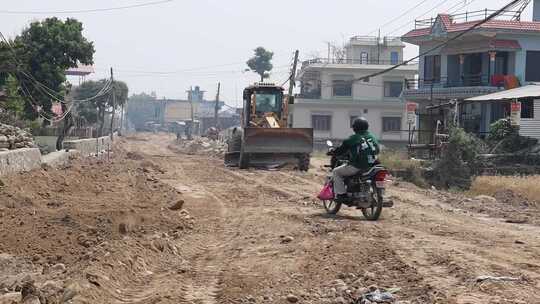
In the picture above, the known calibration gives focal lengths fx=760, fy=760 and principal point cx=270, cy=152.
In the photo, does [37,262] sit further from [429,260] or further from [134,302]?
[429,260]

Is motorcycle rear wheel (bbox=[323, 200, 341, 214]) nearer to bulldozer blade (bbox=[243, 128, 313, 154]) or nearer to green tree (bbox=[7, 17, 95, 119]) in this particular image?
bulldozer blade (bbox=[243, 128, 313, 154])

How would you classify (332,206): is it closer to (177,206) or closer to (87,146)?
(177,206)

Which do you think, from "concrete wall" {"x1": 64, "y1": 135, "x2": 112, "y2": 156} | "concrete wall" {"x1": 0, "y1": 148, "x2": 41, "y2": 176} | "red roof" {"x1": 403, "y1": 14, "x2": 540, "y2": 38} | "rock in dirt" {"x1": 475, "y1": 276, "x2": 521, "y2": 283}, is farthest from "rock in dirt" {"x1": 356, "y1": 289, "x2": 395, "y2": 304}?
"red roof" {"x1": 403, "y1": 14, "x2": 540, "y2": 38}

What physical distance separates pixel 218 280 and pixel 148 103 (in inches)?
6679

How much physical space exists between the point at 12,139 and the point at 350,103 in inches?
1759

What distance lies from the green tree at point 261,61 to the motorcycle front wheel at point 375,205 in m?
82.5

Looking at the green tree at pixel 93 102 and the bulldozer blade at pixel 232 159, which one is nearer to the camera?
the bulldozer blade at pixel 232 159

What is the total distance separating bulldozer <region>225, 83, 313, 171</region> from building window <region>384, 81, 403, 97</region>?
118ft

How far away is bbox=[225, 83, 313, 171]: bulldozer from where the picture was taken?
27.6 metres

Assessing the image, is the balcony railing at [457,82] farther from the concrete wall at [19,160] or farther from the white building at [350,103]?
the concrete wall at [19,160]

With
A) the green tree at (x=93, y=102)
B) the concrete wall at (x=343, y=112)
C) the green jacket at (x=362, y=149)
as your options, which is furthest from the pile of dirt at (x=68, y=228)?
the green tree at (x=93, y=102)

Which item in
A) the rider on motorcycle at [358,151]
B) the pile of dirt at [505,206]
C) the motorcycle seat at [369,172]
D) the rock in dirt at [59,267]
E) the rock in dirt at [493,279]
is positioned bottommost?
the pile of dirt at [505,206]

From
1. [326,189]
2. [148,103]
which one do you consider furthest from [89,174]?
[148,103]

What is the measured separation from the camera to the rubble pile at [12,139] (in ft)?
72.5
